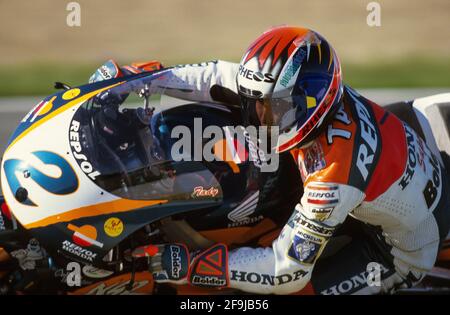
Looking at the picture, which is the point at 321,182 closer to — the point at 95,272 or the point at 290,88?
the point at 290,88

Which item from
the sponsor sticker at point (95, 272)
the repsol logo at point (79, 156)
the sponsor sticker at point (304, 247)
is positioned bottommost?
the sponsor sticker at point (95, 272)

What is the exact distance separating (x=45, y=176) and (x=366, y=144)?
1595 millimetres

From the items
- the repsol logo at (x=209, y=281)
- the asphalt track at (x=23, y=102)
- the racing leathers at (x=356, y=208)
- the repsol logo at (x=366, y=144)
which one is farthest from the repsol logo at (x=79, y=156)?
the asphalt track at (x=23, y=102)

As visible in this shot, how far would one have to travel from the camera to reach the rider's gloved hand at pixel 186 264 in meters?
3.64

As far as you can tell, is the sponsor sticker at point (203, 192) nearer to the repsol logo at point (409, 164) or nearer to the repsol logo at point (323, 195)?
the repsol logo at point (323, 195)

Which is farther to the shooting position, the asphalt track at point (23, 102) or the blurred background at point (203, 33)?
the blurred background at point (203, 33)

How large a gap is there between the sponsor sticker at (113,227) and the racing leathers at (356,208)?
599mm

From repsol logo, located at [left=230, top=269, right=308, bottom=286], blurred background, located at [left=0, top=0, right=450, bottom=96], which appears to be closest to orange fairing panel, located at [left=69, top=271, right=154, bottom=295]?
repsol logo, located at [left=230, top=269, right=308, bottom=286]

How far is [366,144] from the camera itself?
3.76m

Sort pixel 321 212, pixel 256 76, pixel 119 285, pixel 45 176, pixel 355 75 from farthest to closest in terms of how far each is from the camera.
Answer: pixel 355 75
pixel 119 285
pixel 256 76
pixel 321 212
pixel 45 176

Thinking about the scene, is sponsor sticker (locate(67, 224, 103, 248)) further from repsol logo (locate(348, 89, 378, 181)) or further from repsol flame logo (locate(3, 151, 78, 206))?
repsol logo (locate(348, 89, 378, 181))

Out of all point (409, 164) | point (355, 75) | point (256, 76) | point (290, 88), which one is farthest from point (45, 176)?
point (355, 75)

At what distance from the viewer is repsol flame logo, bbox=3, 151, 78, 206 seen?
3.47m
